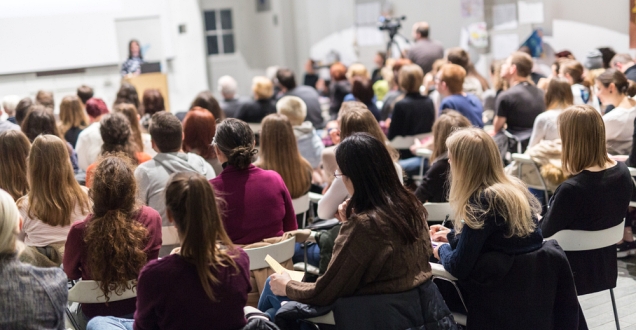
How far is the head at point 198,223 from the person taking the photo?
2.31 m

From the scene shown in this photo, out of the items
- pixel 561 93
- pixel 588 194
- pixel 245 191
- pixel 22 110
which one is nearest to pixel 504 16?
pixel 561 93

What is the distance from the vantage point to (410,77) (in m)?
6.29

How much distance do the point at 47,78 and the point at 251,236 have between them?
378 inches

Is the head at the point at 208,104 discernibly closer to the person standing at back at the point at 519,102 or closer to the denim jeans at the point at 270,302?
the person standing at back at the point at 519,102

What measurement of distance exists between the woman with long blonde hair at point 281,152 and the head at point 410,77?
83.4 inches

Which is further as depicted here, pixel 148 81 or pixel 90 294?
pixel 148 81

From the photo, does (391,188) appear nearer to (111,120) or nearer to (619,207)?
(619,207)

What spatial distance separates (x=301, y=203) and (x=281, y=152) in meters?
0.37

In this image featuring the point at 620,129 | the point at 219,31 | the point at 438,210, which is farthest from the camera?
the point at 219,31

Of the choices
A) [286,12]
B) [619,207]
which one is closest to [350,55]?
[286,12]

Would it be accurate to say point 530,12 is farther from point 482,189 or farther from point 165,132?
point 482,189

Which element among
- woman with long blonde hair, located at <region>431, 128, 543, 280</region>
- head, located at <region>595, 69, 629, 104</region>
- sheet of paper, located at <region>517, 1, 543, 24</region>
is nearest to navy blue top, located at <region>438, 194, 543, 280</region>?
woman with long blonde hair, located at <region>431, 128, 543, 280</region>

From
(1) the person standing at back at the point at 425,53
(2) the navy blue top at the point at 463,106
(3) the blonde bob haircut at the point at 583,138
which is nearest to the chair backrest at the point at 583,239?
(3) the blonde bob haircut at the point at 583,138

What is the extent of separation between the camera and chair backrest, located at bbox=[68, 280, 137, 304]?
2830 millimetres
